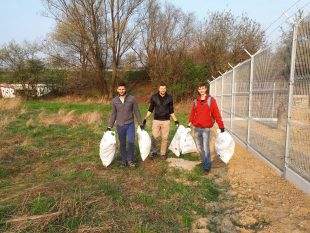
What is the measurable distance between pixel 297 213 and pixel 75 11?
104 ft

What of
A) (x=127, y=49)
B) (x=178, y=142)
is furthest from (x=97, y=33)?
(x=178, y=142)

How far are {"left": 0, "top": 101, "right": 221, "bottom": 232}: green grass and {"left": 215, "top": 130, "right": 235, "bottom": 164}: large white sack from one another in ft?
1.78

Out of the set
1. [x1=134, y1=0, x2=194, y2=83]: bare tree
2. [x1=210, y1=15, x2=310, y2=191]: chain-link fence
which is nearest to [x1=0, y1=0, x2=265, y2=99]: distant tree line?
[x1=134, y1=0, x2=194, y2=83]: bare tree

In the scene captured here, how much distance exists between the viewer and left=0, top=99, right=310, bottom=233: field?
17.4 feet

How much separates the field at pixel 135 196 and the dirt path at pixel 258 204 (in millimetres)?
12

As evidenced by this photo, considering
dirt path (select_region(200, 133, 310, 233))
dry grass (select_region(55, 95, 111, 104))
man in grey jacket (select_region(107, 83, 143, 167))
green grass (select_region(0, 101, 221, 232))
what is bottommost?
dry grass (select_region(55, 95, 111, 104))

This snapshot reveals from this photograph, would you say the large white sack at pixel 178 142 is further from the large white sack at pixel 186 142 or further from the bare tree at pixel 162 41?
the bare tree at pixel 162 41

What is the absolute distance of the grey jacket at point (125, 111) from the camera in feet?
29.3

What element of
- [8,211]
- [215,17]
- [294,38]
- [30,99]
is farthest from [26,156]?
[30,99]

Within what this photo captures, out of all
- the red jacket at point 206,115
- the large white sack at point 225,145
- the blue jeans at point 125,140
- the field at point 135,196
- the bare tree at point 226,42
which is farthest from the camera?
the bare tree at point 226,42

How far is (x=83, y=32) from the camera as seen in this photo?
116 feet

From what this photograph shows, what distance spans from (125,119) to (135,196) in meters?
2.66

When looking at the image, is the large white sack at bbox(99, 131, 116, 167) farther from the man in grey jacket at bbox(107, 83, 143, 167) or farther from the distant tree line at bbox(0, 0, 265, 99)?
the distant tree line at bbox(0, 0, 265, 99)

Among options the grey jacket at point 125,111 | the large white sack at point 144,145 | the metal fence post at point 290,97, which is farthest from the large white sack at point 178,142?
the metal fence post at point 290,97
